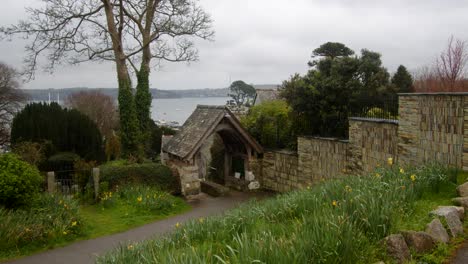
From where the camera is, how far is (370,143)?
12.3 metres

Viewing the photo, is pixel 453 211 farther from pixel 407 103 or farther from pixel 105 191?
pixel 105 191

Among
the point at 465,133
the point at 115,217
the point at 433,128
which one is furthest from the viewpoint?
the point at 115,217

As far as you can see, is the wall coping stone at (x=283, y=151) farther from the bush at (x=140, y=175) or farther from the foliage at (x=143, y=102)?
the foliage at (x=143, y=102)

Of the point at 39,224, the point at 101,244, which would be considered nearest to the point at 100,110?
the point at 39,224

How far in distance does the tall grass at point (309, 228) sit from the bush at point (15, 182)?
6294mm

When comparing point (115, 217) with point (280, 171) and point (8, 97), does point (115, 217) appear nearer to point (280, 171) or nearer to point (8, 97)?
point (280, 171)

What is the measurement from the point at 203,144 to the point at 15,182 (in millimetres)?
8639

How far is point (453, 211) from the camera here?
17.6ft

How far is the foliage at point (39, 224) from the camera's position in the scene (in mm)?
10156

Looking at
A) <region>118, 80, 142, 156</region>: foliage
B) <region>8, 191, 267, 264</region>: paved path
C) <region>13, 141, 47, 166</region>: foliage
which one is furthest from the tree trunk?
<region>8, 191, 267, 264</region>: paved path

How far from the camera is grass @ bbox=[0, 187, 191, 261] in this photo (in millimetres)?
10375

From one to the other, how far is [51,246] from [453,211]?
950 centimetres

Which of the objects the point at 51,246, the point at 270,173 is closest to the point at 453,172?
the point at 51,246

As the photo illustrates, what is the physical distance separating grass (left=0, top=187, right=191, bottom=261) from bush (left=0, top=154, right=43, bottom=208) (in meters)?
0.63
